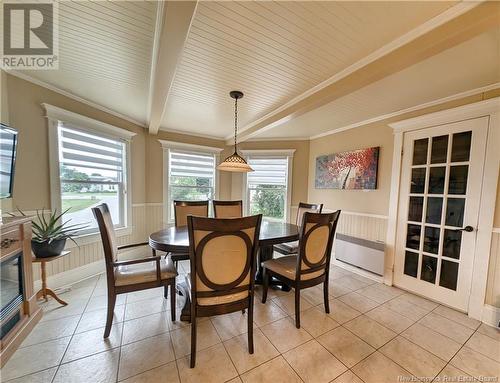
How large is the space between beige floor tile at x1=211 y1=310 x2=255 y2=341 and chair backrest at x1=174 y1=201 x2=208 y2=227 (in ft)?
4.45

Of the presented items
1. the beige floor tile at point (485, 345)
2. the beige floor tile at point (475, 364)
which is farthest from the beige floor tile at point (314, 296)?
the beige floor tile at point (485, 345)

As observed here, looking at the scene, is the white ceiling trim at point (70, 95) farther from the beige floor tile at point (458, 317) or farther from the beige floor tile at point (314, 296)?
the beige floor tile at point (458, 317)

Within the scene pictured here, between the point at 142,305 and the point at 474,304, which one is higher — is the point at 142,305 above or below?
below

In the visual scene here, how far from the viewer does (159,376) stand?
1333mm

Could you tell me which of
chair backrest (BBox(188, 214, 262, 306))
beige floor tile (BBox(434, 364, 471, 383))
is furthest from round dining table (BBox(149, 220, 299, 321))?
beige floor tile (BBox(434, 364, 471, 383))

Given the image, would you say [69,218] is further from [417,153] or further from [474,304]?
[474,304]

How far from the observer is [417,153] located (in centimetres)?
250

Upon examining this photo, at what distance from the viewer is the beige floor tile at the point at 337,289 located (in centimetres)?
245

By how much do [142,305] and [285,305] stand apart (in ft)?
5.01

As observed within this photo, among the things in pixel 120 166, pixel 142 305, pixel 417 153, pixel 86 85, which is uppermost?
pixel 86 85

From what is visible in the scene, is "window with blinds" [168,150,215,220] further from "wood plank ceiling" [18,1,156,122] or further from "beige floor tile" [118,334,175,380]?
"beige floor tile" [118,334,175,380]

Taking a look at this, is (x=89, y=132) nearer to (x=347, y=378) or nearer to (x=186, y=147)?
(x=186, y=147)

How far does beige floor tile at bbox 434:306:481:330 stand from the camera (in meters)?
1.94

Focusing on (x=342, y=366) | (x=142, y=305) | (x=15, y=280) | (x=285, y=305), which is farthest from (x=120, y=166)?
(x=342, y=366)
